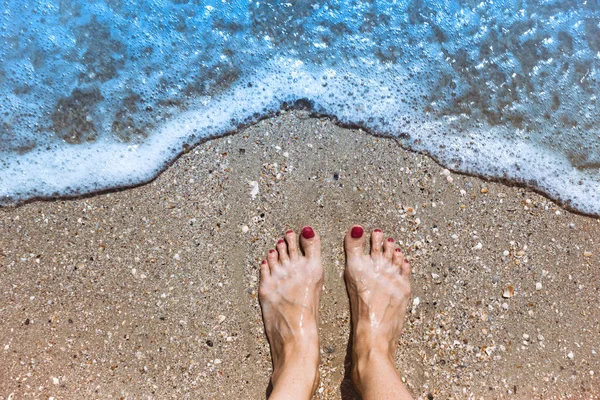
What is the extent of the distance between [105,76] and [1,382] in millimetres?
1682

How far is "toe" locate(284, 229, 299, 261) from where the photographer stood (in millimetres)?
2145

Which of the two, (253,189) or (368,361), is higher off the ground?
(253,189)

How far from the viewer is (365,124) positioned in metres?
2.23

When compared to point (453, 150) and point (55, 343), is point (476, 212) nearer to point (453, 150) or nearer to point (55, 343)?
point (453, 150)

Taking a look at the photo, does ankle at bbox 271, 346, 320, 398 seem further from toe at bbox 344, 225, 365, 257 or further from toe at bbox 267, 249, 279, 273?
toe at bbox 344, 225, 365, 257

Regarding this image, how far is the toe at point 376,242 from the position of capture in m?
2.15

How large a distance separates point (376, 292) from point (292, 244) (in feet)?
1.68

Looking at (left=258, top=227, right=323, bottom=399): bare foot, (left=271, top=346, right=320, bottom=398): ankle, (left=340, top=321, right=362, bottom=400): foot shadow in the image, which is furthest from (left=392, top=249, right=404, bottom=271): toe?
(left=271, top=346, right=320, bottom=398): ankle

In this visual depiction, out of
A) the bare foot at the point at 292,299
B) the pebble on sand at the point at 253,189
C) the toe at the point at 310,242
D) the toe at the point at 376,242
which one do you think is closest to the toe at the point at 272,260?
the bare foot at the point at 292,299

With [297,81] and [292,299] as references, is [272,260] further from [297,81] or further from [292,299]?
[297,81]

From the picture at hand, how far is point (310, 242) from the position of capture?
7.01 ft

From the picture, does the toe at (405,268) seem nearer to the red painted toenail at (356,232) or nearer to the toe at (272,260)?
the red painted toenail at (356,232)

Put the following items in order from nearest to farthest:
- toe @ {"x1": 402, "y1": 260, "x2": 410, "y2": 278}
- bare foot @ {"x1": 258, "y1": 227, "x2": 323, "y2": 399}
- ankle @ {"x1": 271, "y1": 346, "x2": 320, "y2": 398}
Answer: ankle @ {"x1": 271, "y1": 346, "x2": 320, "y2": 398} < bare foot @ {"x1": 258, "y1": 227, "x2": 323, "y2": 399} < toe @ {"x1": 402, "y1": 260, "x2": 410, "y2": 278}

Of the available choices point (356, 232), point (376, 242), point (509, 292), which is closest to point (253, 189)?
point (356, 232)
